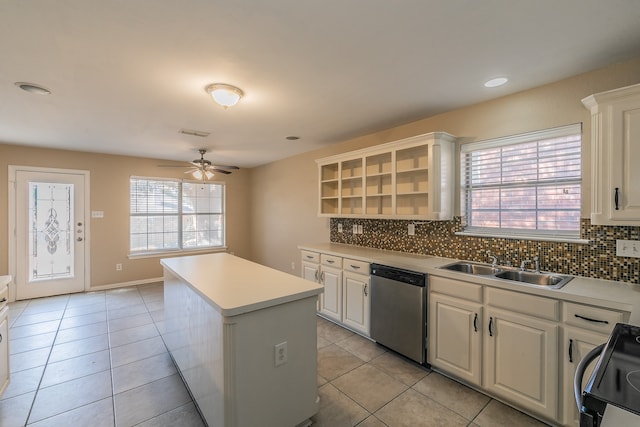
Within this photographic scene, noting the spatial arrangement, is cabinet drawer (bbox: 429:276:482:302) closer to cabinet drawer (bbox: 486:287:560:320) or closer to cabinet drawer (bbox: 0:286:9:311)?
cabinet drawer (bbox: 486:287:560:320)

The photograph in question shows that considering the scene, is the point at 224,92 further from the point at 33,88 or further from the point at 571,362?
the point at 571,362

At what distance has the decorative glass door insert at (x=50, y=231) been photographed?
4.49 meters

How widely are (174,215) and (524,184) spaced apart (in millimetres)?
5843

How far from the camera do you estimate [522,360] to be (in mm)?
1970

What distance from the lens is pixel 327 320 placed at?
3684 millimetres

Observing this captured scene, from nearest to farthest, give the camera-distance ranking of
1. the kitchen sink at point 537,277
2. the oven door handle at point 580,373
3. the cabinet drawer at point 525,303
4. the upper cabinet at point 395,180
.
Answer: the oven door handle at point 580,373, the cabinet drawer at point 525,303, the kitchen sink at point 537,277, the upper cabinet at point 395,180

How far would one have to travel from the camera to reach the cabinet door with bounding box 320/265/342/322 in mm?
3396

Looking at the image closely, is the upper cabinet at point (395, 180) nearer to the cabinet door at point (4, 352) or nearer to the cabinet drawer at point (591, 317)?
the cabinet drawer at point (591, 317)

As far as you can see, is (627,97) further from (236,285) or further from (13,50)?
(13,50)

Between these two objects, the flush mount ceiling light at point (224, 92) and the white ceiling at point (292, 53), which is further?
the flush mount ceiling light at point (224, 92)

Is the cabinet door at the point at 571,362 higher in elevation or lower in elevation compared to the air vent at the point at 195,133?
lower

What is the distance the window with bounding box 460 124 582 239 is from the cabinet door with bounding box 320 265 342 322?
4.98 feet

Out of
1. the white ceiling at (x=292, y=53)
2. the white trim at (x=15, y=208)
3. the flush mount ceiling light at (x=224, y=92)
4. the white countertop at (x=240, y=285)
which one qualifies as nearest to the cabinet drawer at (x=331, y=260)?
the white countertop at (x=240, y=285)

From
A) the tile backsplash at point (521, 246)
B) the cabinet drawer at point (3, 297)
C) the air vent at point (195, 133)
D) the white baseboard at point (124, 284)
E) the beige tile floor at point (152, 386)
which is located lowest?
the beige tile floor at point (152, 386)
